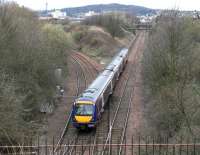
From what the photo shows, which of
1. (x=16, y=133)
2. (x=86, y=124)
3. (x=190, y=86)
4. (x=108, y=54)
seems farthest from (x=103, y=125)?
(x=108, y=54)

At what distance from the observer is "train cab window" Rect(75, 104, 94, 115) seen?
24.6 metres

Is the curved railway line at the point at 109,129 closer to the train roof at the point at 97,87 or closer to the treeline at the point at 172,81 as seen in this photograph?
the treeline at the point at 172,81

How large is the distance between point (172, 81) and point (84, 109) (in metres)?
6.77

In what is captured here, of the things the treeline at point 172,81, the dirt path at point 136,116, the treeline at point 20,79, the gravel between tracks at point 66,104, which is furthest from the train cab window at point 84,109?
the treeline at point 172,81

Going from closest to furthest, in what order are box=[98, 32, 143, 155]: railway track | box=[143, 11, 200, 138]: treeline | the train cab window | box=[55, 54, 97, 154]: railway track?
1. box=[98, 32, 143, 155]: railway track
2. box=[143, 11, 200, 138]: treeline
3. box=[55, 54, 97, 154]: railway track
4. the train cab window

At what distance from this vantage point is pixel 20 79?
26.7 m

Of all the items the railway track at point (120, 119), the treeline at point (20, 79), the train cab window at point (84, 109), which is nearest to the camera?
the treeline at point (20, 79)

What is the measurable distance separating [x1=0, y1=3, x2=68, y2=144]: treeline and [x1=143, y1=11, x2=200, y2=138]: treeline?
6963 mm

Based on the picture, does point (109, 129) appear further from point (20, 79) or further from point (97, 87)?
point (20, 79)

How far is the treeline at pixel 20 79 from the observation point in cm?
2016

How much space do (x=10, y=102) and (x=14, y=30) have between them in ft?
31.7

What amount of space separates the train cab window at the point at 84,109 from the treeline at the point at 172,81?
131 inches

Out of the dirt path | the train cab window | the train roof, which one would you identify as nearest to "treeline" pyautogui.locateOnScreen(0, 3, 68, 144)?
the train cab window

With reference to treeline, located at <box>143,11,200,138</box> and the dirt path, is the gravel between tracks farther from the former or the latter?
treeline, located at <box>143,11,200,138</box>
